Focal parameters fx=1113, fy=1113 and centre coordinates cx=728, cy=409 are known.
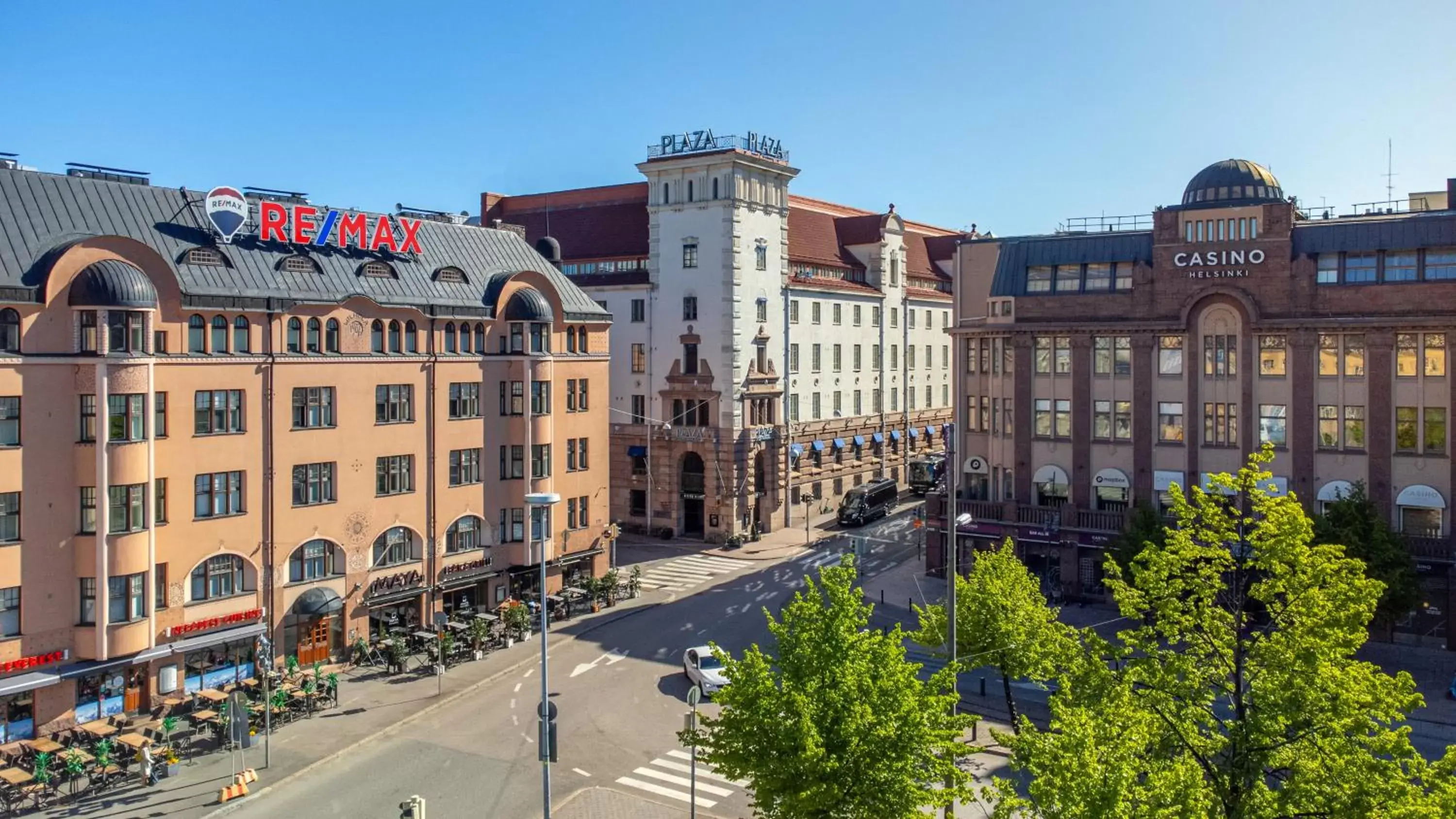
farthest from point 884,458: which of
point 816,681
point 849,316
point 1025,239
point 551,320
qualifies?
point 816,681

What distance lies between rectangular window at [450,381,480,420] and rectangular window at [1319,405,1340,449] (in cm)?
3721

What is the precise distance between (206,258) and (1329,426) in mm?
46524

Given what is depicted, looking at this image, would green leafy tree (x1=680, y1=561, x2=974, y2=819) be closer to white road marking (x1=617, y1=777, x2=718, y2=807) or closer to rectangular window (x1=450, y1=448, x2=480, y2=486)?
white road marking (x1=617, y1=777, x2=718, y2=807)

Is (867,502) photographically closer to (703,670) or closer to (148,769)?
(703,670)

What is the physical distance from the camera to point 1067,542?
175 feet

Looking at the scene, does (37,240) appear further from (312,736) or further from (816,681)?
(816,681)

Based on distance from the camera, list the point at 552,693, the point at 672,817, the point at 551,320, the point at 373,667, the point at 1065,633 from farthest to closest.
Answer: the point at 551,320 < the point at 373,667 < the point at 552,693 < the point at 672,817 < the point at 1065,633

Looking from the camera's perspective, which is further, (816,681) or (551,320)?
(551,320)

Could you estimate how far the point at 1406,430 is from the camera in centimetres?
4709

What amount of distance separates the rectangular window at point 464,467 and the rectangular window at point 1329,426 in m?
37.2

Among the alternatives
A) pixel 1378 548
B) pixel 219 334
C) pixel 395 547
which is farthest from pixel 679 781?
pixel 1378 548

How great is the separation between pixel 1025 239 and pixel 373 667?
36.8 meters

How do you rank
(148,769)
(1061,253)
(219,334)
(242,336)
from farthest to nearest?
(1061,253) → (242,336) → (219,334) → (148,769)

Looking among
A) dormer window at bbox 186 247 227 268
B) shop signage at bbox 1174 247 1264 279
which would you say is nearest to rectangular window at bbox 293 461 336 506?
dormer window at bbox 186 247 227 268
